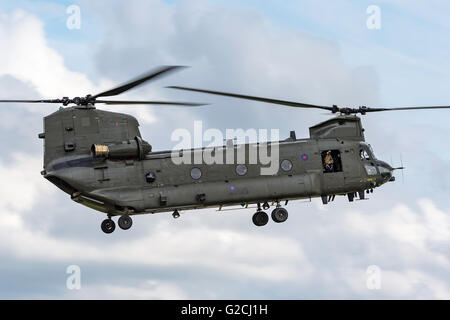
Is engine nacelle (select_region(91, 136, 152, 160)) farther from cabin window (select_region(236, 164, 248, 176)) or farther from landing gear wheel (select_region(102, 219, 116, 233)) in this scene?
cabin window (select_region(236, 164, 248, 176))

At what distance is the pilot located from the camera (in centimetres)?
5320

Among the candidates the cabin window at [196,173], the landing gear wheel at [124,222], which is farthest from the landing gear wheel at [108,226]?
the cabin window at [196,173]

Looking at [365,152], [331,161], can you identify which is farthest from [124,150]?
[365,152]

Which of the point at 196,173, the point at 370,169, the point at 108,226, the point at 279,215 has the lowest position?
the point at 108,226

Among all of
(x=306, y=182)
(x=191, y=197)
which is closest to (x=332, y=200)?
(x=306, y=182)

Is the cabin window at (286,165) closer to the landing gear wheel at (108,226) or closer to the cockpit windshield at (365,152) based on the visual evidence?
the cockpit windshield at (365,152)

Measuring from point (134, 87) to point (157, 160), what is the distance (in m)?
4.37

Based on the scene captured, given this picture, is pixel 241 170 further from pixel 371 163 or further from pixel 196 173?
pixel 371 163

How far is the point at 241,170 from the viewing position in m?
51.4

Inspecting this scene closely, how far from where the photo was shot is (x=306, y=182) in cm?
5222

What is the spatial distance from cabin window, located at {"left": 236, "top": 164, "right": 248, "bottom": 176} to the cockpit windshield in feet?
23.4

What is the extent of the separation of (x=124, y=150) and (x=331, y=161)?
11.8 m

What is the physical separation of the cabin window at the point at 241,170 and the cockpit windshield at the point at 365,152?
712 cm

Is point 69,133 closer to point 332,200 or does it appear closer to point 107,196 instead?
point 107,196
